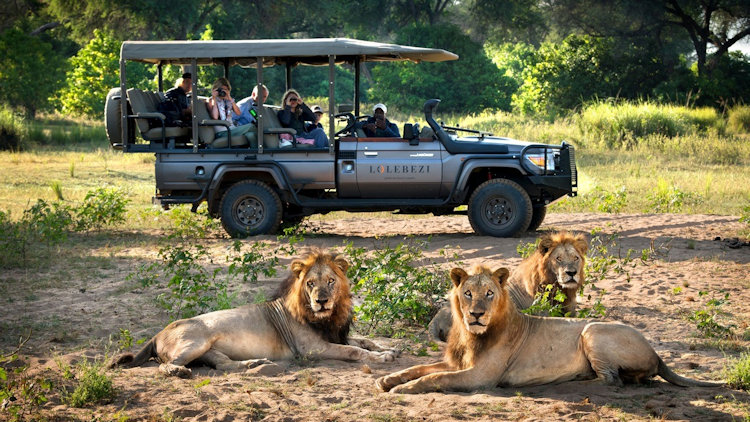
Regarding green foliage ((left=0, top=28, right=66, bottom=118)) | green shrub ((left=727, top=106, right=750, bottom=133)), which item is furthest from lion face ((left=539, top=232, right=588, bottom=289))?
green foliage ((left=0, top=28, right=66, bottom=118))

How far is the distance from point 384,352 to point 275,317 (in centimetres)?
73

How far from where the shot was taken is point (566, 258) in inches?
257

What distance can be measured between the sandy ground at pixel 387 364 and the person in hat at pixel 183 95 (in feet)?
5.09

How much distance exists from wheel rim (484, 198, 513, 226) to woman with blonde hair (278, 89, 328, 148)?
1.96 meters

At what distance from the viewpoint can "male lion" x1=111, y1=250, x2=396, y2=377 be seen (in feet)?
20.0

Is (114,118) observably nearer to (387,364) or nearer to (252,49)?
(252,49)

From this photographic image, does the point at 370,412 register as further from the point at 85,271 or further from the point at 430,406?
the point at 85,271

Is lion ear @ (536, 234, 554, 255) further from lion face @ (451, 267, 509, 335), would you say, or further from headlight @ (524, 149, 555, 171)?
headlight @ (524, 149, 555, 171)

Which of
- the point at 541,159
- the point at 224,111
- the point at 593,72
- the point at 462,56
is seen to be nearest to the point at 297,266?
the point at 541,159

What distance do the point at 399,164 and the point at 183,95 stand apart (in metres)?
2.73

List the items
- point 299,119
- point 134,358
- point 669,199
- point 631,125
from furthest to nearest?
point 631,125 < point 669,199 < point 299,119 < point 134,358

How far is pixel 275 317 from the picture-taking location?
6402mm

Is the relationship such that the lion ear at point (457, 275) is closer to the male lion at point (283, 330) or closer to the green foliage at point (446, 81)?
the male lion at point (283, 330)

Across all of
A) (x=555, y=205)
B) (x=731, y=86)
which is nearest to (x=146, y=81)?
(x=731, y=86)
